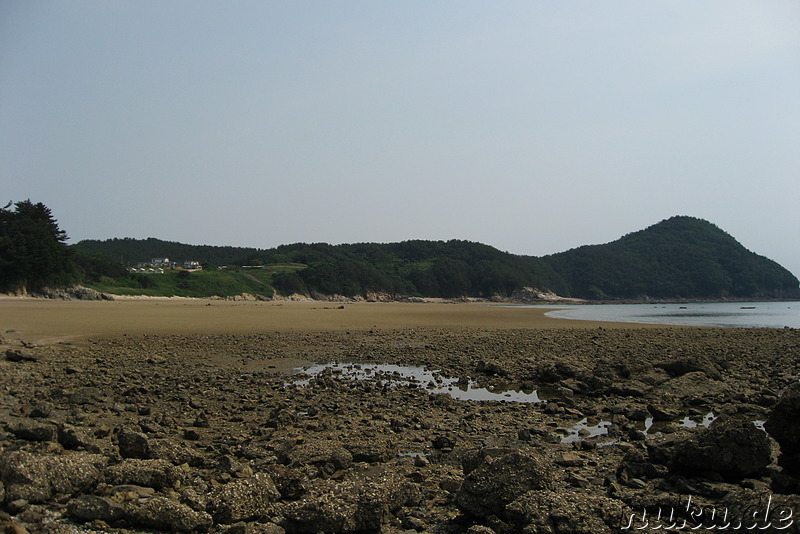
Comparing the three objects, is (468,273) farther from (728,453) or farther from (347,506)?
(347,506)

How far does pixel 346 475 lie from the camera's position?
6367mm

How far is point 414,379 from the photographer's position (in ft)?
49.4

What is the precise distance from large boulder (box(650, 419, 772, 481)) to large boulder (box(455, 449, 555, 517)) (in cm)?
213

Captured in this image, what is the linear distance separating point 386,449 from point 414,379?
7532 mm

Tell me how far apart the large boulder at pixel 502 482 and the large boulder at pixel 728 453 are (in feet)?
6.98

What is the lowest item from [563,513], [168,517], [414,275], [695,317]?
[695,317]

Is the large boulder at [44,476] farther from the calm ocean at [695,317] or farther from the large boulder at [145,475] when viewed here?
the calm ocean at [695,317]

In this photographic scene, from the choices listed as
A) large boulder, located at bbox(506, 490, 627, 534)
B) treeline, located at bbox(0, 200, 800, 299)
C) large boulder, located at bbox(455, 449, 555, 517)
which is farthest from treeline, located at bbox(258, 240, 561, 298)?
large boulder, located at bbox(506, 490, 627, 534)

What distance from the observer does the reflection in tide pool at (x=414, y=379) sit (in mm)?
12968

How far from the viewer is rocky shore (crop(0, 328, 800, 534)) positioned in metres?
5.05

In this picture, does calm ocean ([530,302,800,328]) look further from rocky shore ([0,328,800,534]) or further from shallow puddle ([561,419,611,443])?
shallow puddle ([561,419,611,443])

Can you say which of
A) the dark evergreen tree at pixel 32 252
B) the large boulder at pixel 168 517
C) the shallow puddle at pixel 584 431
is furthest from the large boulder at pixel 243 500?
the dark evergreen tree at pixel 32 252

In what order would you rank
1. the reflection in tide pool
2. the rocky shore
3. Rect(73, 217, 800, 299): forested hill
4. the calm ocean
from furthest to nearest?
1. Rect(73, 217, 800, 299): forested hill
2. the calm ocean
3. the reflection in tide pool
4. the rocky shore

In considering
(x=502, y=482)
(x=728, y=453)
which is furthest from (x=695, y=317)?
(x=502, y=482)
